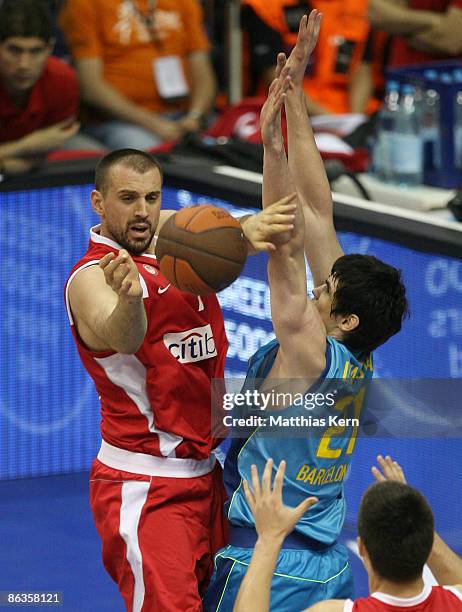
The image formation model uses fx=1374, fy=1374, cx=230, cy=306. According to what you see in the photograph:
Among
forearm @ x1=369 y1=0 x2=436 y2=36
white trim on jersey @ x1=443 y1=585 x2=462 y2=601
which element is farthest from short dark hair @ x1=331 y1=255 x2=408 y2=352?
forearm @ x1=369 y1=0 x2=436 y2=36

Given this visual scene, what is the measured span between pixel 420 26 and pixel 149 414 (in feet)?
13.3

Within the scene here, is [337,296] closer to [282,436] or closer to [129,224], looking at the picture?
[282,436]

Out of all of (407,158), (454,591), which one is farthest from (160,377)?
(407,158)

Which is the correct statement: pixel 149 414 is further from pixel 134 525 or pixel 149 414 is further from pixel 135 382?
pixel 134 525

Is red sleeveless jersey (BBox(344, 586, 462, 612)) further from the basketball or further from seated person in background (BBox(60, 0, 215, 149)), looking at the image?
seated person in background (BBox(60, 0, 215, 149))

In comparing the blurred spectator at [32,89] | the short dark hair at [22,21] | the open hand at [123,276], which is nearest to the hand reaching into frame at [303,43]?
the open hand at [123,276]

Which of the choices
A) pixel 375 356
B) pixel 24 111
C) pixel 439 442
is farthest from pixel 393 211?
pixel 24 111

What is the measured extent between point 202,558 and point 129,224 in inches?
40.0

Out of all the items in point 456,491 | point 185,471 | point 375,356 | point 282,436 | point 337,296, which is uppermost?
point 337,296

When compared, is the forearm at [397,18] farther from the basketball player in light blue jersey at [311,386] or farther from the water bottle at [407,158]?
the basketball player in light blue jersey at [311,386]

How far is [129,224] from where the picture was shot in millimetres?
4121

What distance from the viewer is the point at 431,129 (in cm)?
670

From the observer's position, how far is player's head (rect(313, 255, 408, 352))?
3.77m

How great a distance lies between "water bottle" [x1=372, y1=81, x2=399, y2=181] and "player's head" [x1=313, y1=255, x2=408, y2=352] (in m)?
2.82
